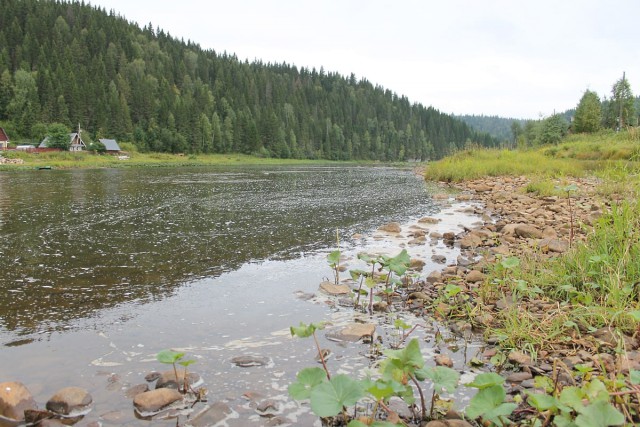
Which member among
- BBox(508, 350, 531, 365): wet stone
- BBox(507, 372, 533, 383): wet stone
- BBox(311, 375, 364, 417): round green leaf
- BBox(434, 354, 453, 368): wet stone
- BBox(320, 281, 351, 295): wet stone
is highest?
BBox(311, 375, 364, 417): round green leaf

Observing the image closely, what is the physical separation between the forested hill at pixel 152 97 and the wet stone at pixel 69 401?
371 ft

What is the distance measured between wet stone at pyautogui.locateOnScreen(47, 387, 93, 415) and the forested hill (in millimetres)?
113155

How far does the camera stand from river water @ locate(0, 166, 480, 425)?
4520 millimetres

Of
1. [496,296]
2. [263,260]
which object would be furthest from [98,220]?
[496,296]

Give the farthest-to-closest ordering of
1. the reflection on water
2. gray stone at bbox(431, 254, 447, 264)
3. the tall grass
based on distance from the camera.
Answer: the tall grass
gray stone at bbox(431, 254, 447, 264)
the reflection on water

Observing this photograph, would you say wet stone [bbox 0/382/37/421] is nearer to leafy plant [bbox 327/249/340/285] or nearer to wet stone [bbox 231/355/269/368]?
wet stone [bbox 231/355/269/368]

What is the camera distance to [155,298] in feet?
Answer: 23.0

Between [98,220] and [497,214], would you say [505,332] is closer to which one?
[497,214]

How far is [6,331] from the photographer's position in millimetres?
5523

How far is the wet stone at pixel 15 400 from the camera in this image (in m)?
3.66

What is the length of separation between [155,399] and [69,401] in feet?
2.42

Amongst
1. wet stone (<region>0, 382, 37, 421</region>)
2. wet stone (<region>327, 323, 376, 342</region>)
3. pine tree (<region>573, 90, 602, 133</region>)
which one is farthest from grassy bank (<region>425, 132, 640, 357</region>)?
pine tree (<region>573, 90, 602, 133</region>)

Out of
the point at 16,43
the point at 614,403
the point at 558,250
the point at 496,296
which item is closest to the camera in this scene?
the point at 614,403

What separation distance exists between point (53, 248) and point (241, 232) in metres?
4.80
